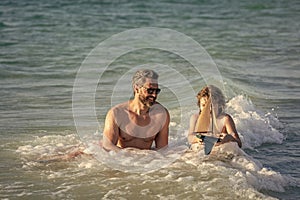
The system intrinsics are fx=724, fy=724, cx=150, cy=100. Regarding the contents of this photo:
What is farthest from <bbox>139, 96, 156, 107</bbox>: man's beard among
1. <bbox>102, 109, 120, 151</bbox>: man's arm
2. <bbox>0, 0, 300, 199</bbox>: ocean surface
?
<bbox>0, 0, 300, 199</bbox>: ocean surface

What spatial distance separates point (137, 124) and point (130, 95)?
3743 millimetres

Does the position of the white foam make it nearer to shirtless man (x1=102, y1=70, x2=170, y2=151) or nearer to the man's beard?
shirtless man (x1=102, y1=70, x2=170, y2=151)

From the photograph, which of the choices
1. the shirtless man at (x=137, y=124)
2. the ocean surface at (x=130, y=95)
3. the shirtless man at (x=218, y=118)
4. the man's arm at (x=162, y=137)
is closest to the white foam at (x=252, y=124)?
the ocean surface at (x=130, y=95)

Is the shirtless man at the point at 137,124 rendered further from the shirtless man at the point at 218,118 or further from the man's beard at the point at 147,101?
the shirtless man at the point at 218,118

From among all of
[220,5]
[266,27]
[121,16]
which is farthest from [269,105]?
[220,5]

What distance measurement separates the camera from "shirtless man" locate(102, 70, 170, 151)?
6.99 m

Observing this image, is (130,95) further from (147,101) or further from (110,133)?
(147,101)

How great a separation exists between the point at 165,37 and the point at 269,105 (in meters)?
8.17

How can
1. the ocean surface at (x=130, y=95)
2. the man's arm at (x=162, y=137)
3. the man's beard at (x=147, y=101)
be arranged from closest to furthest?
the ocean surface at (x=130, y=95), the man's beard at (x=147, y=101), the man's arm at (x=162, y=137)

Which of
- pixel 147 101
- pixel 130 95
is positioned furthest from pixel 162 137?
pixel 130 95

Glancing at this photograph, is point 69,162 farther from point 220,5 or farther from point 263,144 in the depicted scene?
point 220,5

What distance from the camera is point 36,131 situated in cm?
878

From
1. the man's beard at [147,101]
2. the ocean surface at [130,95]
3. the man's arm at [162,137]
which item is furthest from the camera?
the man's arm at [162,137]

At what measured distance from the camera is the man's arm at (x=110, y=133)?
6.99 meters
